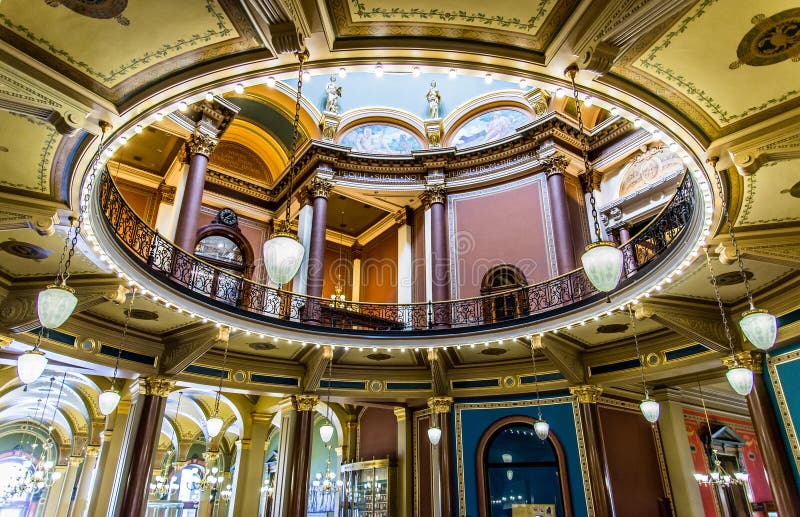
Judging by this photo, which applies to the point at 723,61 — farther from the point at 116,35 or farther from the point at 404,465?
the point at 404,465

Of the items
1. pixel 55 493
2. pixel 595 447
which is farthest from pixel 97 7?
pixel 55 493

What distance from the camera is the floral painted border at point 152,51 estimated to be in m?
4.07

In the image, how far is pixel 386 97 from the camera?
15.4 metres

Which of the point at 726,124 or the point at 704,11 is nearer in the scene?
the point at 704,11

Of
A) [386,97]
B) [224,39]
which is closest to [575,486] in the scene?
[224,39]

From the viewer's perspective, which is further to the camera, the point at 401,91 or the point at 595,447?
the point at 401,91

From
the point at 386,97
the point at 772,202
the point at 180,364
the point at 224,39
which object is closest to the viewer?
the point at 224,39

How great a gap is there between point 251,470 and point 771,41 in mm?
14980

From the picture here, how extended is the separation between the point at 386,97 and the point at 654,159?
25.4ft

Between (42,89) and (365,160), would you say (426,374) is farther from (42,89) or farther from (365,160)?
(42,89)

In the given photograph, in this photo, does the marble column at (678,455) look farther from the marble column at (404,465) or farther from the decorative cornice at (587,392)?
the marble column at (404,465)

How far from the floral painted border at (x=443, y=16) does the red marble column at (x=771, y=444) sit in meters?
7.04

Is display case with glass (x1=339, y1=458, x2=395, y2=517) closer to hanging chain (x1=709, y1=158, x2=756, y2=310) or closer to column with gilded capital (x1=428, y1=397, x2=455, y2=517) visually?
column with gilded capital (x1=428, y1=397, x2=455, y2=517)

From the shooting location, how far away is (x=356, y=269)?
16.6 metres
